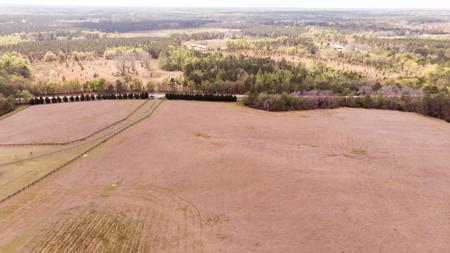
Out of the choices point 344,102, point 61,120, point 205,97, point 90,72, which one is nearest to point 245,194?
point 61,120

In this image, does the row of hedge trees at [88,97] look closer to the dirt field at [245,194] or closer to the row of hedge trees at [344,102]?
the dirt field at [245,194]

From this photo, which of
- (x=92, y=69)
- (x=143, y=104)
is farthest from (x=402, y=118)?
(x=92, y=69)

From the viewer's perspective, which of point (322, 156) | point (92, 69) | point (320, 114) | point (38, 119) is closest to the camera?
point (322, 156)

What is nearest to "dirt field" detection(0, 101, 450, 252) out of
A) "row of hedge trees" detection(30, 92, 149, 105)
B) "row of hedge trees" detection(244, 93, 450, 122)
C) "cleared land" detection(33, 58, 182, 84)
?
"row of hedge trees" detection(244, 93, 450, 122)

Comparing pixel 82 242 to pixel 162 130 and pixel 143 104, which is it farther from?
pixel 143 104

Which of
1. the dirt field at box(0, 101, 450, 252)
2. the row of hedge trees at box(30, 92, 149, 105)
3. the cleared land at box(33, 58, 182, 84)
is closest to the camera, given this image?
the dirt field at box(0, 101, 450, 252)

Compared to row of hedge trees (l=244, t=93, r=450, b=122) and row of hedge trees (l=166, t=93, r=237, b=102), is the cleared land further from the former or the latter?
row of hedge trees (l=244, t=93, r=450, b=122)
